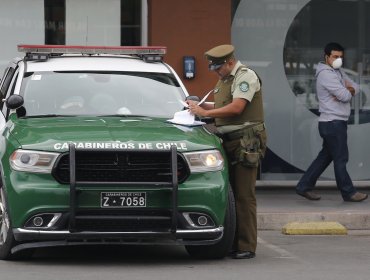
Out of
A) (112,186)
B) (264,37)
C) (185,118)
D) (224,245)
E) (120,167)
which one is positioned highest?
(264,37)

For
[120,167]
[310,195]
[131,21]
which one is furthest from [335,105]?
[120,167]

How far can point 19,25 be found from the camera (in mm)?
14523

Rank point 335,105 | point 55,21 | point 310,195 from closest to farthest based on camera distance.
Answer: point 335,105
point 310,195
point 55,21

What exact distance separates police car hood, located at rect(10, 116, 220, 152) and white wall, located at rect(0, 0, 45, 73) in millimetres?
5313

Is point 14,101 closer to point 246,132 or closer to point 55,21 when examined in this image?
point 246,132

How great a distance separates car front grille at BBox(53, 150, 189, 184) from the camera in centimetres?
853

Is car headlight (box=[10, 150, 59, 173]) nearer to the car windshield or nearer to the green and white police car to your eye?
the green and white police car

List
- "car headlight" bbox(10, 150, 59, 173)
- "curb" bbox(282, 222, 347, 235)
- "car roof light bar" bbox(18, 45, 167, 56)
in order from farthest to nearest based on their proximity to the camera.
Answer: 1. "curb" bbox(282, 222, 347, 235)
2. "car roof light bar" bbox(18, 45, 167, 56)
3. "car headlight" bbox(10, 150, 59, 173)

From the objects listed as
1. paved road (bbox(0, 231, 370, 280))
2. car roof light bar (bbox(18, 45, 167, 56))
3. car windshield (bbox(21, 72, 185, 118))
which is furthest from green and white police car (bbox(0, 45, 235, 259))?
car roof light bar (bbox(18, 45, 167, 56))

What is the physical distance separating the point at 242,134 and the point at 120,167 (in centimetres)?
134

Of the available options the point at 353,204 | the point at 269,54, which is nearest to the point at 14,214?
the point at 353,204

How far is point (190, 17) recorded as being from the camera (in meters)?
14.4

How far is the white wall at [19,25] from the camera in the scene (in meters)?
14.5

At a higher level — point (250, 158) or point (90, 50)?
point (90, 50)
